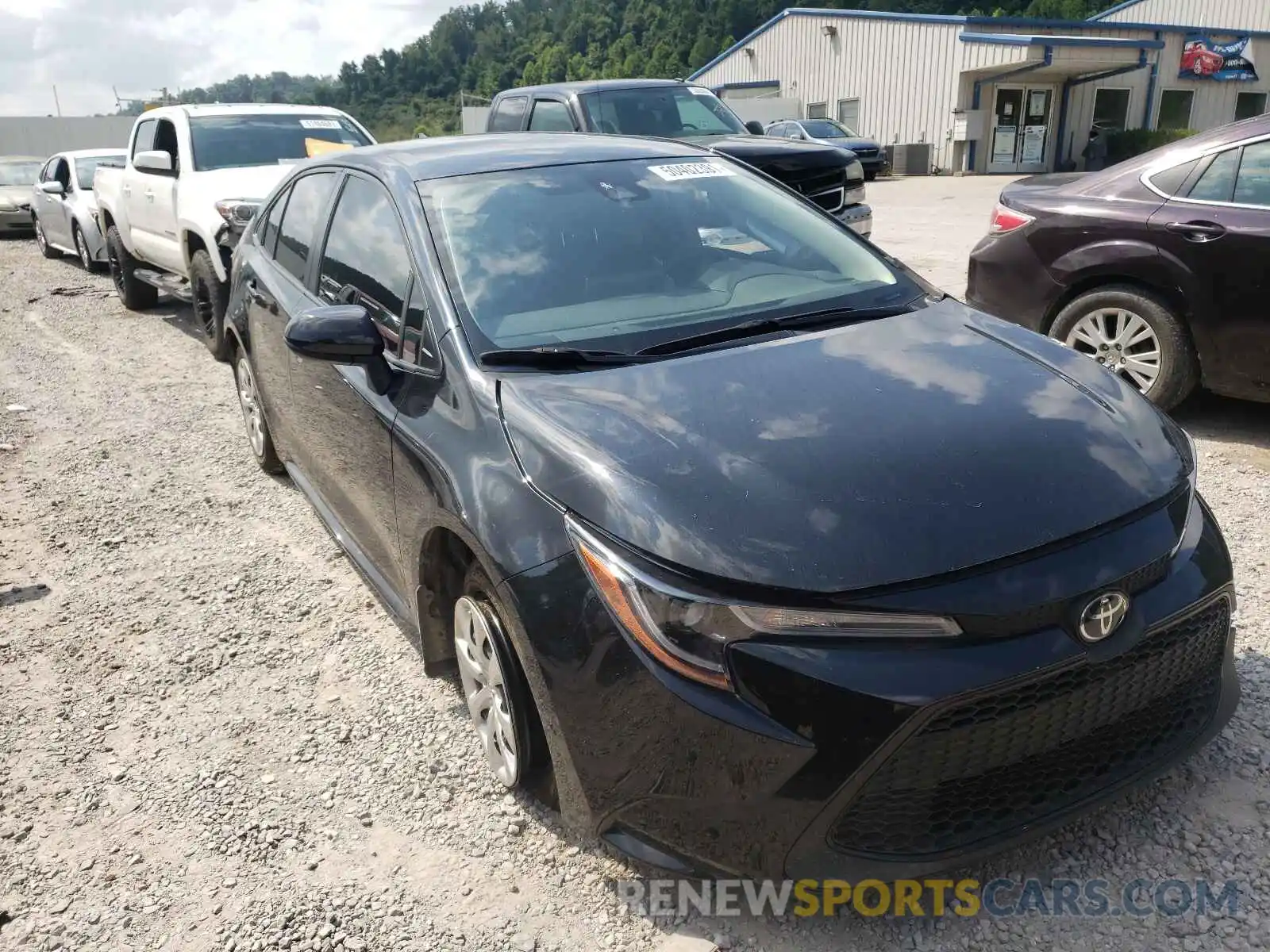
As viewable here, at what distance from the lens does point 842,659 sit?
1.89 m

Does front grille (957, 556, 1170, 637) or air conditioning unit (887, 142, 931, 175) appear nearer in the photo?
front grille (957, 556, 1170, 637)

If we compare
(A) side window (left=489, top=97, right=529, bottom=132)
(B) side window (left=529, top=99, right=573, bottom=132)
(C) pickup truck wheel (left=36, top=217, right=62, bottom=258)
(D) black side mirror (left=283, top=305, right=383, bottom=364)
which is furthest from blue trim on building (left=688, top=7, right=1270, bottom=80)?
(D) black side mirror (left=283, top=305, right=383, bottom=364)

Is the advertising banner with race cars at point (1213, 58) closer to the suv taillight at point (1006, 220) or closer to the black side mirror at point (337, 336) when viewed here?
the suv taillight at point (1006, 220)

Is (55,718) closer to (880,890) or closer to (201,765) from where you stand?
(201,765)

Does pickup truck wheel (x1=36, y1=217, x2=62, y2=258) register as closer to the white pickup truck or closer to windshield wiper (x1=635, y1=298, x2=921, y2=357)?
the white pickup truck

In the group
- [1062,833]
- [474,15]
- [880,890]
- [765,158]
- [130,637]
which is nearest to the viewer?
[880,890]

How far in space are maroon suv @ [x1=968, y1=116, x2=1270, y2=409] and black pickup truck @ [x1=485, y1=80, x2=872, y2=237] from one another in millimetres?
2993

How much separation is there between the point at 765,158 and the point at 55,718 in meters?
6.68

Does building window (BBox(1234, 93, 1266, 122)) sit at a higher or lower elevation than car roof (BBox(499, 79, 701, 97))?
lower

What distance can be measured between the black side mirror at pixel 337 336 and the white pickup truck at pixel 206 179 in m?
4.36

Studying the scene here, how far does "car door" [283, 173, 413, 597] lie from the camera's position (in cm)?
303

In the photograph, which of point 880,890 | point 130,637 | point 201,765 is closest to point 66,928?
point 201,765

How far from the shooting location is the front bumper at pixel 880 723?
6.19 feet

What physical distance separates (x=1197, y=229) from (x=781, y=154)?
13.5 ft
